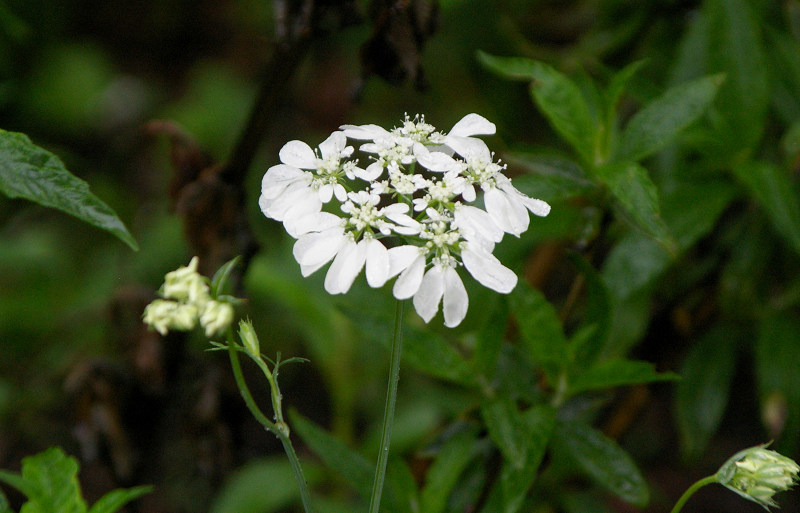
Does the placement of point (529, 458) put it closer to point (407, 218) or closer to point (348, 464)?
point (348, 464)

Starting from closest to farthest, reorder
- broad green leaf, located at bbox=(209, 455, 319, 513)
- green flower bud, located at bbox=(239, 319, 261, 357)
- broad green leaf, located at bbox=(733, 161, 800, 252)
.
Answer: green flower bud, located at bbox=(239, 319, 261, 357)
broad green leaf, located at bbox=(733, 161, 800, 252)
broad green leaf, located at bbox=(209, 455, 319, 513)

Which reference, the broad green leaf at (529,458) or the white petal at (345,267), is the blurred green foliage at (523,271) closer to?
the broad green leaf at (529,458)

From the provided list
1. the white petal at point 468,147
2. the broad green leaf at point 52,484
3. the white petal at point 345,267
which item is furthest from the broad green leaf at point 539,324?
the broad green leaf at point 52,484

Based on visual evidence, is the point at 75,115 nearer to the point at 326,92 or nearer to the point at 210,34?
the point at 210,34

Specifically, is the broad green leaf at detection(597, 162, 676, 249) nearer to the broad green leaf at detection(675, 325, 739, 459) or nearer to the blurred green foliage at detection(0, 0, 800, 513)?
the blurred green foliage at detection(0, 0, 800, 513)

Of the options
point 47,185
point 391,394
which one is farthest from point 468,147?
point 47,185

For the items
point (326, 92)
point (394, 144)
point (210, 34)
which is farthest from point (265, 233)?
point (394, 144)

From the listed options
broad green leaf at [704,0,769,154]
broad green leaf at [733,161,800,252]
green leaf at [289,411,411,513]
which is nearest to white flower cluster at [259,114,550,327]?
green leaf at [289,411,411,513]
